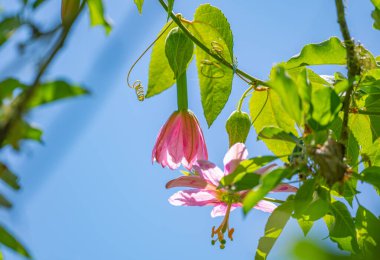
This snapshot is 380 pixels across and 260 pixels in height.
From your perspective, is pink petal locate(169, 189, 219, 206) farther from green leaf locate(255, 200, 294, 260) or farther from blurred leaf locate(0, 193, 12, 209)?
blurred leaf locate(0, 193, 12, 209)

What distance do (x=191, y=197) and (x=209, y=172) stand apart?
0.36 ft

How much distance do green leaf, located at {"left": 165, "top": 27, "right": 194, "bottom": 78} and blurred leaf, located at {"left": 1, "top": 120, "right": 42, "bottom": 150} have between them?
24.0 inches

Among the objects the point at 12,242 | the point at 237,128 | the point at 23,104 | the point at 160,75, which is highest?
the point at 160,75

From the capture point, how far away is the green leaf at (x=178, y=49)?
1.17 metres

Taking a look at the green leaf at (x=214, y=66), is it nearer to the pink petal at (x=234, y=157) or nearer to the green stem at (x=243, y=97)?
the green stem at (x=243, y=97)

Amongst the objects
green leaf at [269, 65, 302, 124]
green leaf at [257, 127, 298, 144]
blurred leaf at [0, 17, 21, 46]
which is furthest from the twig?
green leaf at [257, 127, 298, 144]

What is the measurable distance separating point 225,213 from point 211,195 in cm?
5

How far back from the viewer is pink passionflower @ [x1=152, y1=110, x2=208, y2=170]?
4.15 feet

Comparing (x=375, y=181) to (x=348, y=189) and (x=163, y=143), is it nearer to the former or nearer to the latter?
(x=348, y=189)

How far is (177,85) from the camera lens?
132 cm

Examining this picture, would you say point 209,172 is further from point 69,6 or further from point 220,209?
point 69,6

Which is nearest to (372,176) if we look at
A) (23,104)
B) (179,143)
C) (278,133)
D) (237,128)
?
(278,133)

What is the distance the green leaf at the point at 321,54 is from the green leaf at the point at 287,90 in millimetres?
387

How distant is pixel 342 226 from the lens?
39.9 inches
